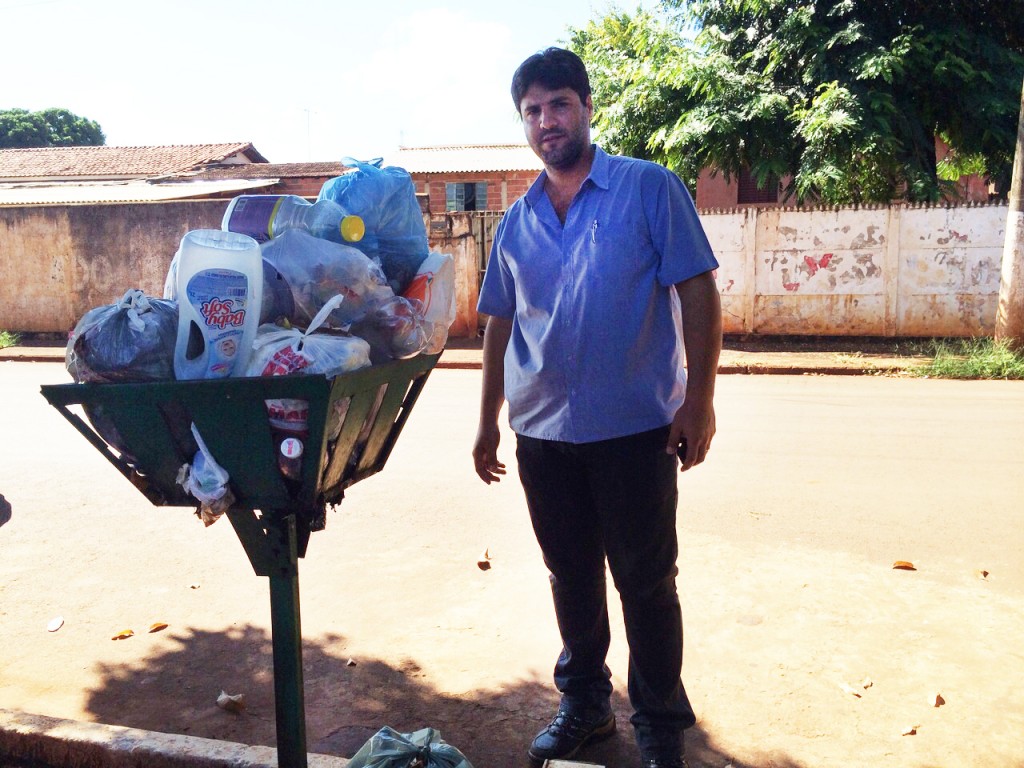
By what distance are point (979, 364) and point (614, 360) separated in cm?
944

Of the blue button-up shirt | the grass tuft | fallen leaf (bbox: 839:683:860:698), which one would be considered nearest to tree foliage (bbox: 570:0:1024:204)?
the grass tuft

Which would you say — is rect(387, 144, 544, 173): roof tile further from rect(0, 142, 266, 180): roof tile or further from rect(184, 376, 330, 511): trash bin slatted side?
rect(184, 376, 330, 511): trash bin slatted side

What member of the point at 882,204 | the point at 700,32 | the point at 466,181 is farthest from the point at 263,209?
the point at 466,181

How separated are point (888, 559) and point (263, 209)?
3300 millimetres

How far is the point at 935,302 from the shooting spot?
12578mm

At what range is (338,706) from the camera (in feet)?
10.3

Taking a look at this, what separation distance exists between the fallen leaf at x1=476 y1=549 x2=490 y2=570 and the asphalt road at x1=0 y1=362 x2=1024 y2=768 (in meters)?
0.04

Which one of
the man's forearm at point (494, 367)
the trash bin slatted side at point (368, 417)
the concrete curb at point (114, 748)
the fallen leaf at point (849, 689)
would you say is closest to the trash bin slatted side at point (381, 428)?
the trash bin slatted side at point (368, 417)

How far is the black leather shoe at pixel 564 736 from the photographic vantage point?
2.75 meters

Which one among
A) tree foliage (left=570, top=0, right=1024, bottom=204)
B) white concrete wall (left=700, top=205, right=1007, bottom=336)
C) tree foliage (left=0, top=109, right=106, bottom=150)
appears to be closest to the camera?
white concrete wall (left=700, top=205, right=1007, bottom=336)

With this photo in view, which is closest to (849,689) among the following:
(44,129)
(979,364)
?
(979,364)

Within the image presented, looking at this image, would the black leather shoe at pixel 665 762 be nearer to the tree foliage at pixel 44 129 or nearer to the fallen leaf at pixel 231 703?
the fallen leaf at pixel 231 703

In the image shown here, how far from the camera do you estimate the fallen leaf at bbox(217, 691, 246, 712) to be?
3127 millimetres

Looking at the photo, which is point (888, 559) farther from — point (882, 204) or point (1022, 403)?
point (882, 204)
